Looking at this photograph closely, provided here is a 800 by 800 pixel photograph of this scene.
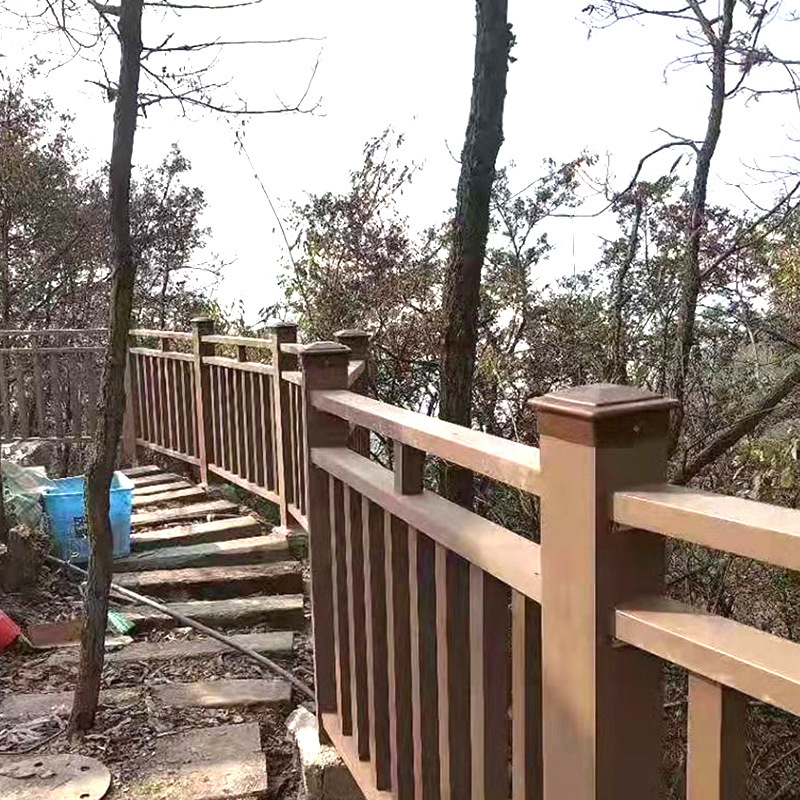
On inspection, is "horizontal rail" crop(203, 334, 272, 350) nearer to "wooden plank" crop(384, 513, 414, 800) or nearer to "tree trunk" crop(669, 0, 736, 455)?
Result: "tree trunk" crop(669, 0, 736, 455)

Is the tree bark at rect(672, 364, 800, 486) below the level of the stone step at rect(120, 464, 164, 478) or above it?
above

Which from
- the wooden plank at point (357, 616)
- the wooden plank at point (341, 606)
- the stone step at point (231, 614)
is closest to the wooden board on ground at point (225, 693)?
the stone step at point (231, 614)

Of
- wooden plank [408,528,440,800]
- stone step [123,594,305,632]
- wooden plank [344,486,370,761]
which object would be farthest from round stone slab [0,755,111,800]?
wooden plank [408,528,440,800]

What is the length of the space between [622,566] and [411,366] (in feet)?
20.5

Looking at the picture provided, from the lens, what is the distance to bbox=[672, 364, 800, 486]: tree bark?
6219 millimetres

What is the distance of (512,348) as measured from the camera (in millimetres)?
7750

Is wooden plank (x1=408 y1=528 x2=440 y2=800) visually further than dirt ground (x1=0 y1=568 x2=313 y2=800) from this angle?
No

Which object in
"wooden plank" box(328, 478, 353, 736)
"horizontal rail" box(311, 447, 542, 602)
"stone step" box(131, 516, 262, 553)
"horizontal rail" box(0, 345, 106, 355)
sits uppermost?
"horizontal rail" box(0, 345, 106, 355)

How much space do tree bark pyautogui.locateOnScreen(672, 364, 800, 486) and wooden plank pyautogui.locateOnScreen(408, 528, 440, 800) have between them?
4.85m

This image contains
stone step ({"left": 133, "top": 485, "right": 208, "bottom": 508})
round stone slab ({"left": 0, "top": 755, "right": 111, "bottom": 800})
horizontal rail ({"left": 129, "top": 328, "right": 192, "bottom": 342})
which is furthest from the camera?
horizontal rail ({"left": 129, "top": 328, "right": 192, "bottom": 342})

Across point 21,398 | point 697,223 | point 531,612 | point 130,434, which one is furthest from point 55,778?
point 697,223

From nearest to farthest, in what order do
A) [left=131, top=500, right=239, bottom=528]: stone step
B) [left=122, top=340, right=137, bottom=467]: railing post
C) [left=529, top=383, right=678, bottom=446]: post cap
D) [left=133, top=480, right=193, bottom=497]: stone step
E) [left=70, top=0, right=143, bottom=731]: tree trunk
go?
[left=529, top=383, right=678, bottom=446]: post cap → [left=70, top=0, right=143, bottom=731]: tree trunk → [left=131, top=500, right=239, bottom=528]: stone step → [left=133, top=480, right=193, bottom=497]: stone step → [left=122, top=340, right=137, bottom=467]: railing post

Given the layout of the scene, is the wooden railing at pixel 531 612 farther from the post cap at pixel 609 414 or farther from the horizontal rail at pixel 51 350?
the horizontal rail at pixel 51 350

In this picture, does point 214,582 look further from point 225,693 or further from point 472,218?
point 472,218
